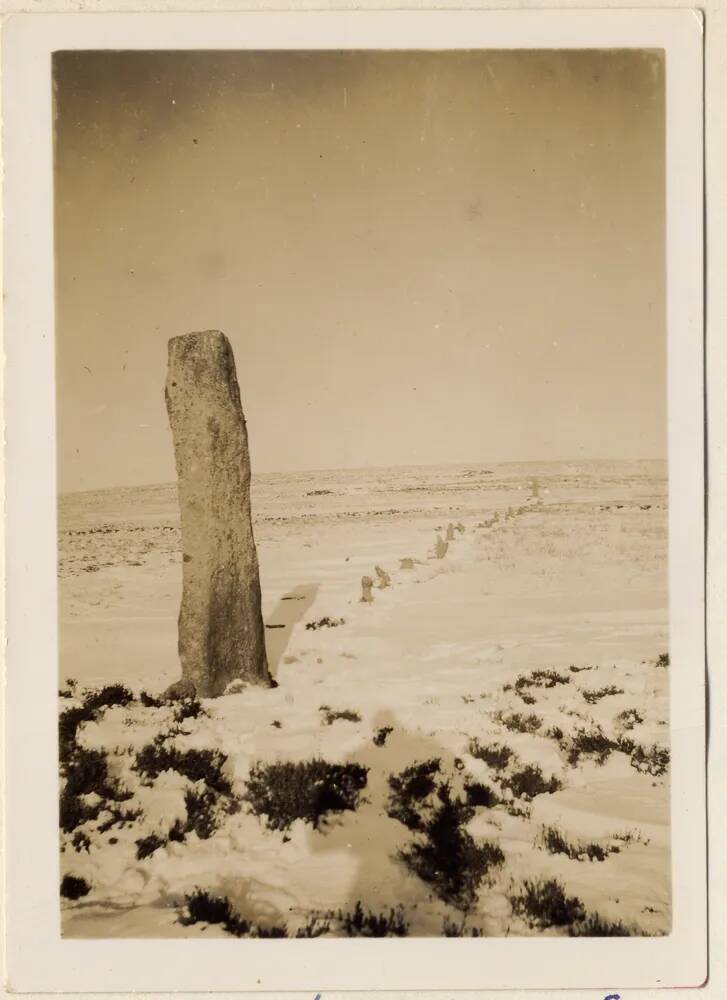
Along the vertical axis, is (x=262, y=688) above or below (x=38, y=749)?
above

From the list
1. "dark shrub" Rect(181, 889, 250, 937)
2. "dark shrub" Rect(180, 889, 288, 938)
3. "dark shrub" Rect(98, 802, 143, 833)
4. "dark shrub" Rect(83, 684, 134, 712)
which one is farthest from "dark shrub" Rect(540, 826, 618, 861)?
"dark shrub" Rect(83, 684, 134, 712)

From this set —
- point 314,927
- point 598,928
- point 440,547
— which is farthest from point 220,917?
point 440,547

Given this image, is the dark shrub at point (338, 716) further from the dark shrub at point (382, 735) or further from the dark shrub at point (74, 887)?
the dark shrub at point (74, 887)

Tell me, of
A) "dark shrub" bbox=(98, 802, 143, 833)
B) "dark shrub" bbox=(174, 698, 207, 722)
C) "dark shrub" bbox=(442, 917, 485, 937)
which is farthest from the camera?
"dark shrub" bbox=(174, 698, 207, 722)

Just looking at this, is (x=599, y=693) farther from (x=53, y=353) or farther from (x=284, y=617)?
(x=53, y=353)

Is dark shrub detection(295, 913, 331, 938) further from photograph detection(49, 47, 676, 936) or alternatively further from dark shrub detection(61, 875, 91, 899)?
dark shrub detection(61, 875, 91, 899)

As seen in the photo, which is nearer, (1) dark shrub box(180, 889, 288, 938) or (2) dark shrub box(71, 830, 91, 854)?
(1) dark shrub box(180, 889, 288, 938)
